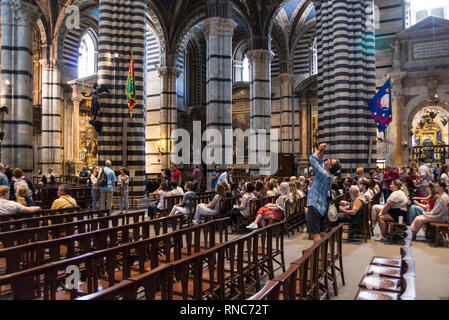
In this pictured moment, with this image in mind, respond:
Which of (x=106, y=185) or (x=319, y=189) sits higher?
(x=319, y=189)

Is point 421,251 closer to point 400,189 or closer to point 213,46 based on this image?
point 400,189

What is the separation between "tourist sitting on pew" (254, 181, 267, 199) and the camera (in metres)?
8.64

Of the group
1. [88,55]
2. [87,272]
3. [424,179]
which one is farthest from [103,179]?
[88,55]

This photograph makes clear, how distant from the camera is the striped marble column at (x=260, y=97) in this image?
20.0 m

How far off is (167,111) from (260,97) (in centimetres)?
648

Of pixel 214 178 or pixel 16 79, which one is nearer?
pixel 214 178

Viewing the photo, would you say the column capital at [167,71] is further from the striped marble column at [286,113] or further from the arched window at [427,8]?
the arched window at [427,8]

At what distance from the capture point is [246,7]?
2067 centimetres

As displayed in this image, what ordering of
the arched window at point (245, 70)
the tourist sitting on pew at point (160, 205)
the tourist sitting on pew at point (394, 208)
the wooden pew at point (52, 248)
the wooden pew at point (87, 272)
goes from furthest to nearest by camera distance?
the arched window at point (245, 70), the tourist sitting on pew at point (160, 205), the tourist sitting on pew at point (394, 208), the wooden pew at point (52, 248), the wooden pew at point (87, 272)

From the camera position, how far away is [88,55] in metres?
27.3

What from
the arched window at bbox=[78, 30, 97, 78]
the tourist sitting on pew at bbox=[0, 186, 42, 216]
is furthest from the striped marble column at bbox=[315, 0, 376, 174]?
the arched window at bbox=[78, 30, 97, 78]

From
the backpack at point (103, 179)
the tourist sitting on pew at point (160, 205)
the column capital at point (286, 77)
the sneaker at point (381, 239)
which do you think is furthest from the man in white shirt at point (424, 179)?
the column capital at point (286, 77)

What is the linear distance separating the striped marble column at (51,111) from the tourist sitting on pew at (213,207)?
17.1 metres

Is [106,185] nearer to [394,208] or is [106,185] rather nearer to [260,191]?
[260,191]
